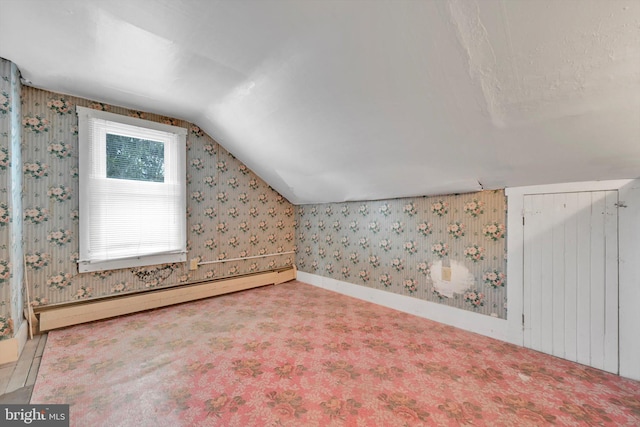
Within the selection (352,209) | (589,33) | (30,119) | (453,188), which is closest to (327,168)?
(352,209)

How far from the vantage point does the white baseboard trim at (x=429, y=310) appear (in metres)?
2.25

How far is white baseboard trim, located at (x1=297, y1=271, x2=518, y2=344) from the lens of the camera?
2.25m

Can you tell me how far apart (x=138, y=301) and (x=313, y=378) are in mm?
2281

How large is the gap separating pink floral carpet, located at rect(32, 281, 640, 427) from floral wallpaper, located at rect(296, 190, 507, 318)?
1.29ft

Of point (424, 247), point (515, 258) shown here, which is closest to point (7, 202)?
point (424, 247)

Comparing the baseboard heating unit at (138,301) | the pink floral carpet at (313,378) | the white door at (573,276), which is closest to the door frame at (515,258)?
the white door at (573,276)

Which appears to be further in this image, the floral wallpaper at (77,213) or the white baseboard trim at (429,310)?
the floral wallpaper at (77,213)

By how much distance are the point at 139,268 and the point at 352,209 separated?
2.59m

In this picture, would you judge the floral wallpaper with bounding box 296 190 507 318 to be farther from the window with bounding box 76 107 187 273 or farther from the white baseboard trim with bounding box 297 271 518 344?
the window with bounding box 76 107 187 273

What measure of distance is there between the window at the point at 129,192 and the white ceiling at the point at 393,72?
15.6 inches

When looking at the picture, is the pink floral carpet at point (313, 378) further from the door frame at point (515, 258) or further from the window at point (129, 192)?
the window at point (129, 192)

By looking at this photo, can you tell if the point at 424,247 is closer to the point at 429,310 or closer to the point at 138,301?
the point at 429,310

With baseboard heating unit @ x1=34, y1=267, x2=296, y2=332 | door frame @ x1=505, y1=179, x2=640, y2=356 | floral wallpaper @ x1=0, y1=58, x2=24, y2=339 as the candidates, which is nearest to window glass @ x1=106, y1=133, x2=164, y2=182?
floral wallpaper @ x1=0, y1=58, x2=24, y2=339

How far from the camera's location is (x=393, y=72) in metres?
1.58
